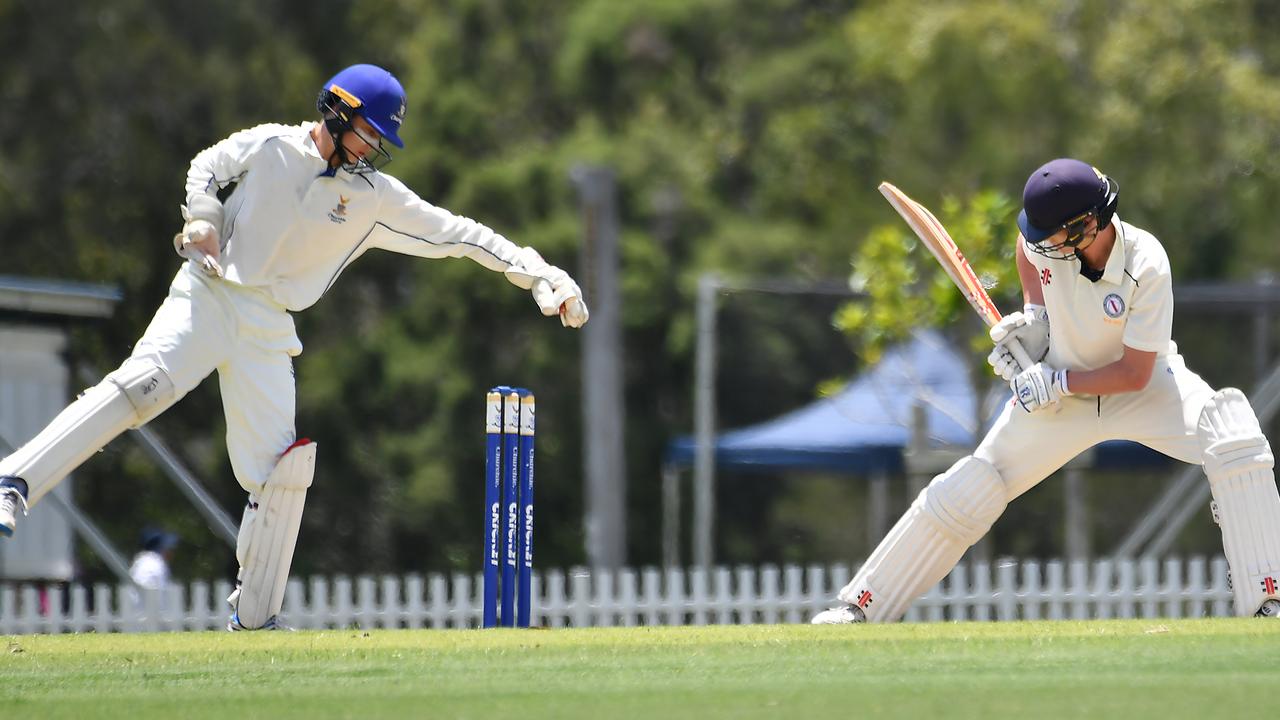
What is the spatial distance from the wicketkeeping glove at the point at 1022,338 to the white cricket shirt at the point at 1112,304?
7 centimetres

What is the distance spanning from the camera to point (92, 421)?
607 centimetres

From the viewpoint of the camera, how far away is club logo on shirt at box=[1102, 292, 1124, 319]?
20.4ft

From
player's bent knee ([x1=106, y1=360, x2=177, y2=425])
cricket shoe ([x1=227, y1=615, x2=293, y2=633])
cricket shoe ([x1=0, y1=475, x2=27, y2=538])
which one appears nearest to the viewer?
cricket shoe ([x1=0, y1=475, x2=27, y2=538])

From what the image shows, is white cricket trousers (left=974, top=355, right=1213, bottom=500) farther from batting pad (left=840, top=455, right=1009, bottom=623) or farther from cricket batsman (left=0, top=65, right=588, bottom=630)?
cricket batsman (left=0, top=65, right=588, bottom=630)

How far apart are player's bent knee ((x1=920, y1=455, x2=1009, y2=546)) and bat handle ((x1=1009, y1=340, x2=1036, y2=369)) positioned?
0.35 meters

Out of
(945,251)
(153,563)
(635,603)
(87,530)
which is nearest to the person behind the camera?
(945,251)

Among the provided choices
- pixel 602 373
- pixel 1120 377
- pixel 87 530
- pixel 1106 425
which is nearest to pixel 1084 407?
pixel 1106 425

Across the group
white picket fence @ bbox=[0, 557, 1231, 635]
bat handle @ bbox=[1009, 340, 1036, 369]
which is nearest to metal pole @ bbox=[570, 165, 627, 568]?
white picket fence @ bbox=[0, 557, 1231, 635]

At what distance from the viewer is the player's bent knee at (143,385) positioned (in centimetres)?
609

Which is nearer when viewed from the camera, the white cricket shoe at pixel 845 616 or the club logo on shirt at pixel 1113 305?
the club logo on shirt at pixel 1113 305

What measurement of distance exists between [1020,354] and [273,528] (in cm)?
247

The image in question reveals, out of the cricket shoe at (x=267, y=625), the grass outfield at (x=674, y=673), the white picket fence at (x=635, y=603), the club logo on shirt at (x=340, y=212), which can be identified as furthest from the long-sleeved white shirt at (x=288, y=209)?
the white picket fence at (x=635, y=603)

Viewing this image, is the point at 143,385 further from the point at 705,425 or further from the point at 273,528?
the point at 705,425

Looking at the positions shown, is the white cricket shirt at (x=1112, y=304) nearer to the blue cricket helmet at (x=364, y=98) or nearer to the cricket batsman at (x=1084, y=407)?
the cricket batsman at (x=1084, y=407)
